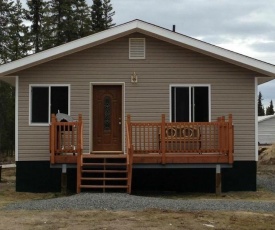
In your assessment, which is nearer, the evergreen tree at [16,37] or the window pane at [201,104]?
the window pane at [201,104]

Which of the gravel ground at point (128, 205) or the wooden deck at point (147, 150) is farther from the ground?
the wooden deck at point (147, 150)

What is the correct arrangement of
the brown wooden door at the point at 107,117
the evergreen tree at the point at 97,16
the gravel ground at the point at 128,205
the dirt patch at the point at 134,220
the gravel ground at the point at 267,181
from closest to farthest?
the dirt patch at the point at 134,220 → the gravel ground at the point at 128,205 → the brown wooden door at the point at 107,117 → the gravel ground at the point at 267,181 → the evergreen tree at the point at 97,16

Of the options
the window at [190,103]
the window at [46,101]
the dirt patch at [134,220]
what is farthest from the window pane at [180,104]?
the dirt patch at [134,220]

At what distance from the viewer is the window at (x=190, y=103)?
14984 mm

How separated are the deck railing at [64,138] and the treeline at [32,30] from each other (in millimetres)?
27051

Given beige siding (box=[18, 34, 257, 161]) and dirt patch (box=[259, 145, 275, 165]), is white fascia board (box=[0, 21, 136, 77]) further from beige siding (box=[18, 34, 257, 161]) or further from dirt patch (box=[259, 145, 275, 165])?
dirt patch (box=[259, 145, 275, 165])

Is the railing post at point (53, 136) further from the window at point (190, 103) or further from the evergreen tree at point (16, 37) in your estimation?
the evergreen tree at point (16, 37)

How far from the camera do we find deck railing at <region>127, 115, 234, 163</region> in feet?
44.0

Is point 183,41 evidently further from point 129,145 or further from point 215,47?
point 129,145

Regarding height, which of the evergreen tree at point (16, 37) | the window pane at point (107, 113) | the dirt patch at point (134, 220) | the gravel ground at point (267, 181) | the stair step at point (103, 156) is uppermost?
the evergreen tree at point (16, 37)

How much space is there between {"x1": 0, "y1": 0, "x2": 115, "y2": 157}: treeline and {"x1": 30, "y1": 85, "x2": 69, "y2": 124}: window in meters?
25.4

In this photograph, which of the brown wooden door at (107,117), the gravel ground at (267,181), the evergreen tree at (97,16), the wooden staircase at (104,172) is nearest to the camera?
the wooden staircase at (104,172)

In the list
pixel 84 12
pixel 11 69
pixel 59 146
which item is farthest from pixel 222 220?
pixel 84 12

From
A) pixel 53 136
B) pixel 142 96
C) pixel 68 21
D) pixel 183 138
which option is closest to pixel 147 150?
pixel 183 138
